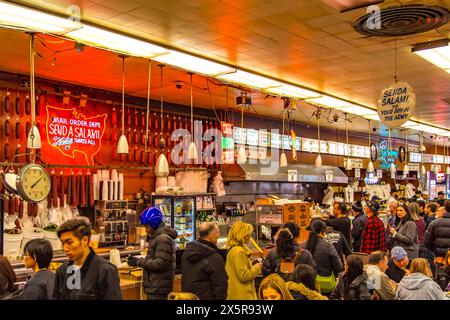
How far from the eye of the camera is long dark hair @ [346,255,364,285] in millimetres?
4551

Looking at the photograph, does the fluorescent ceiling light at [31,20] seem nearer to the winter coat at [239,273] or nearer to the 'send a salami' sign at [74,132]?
the winter coat at [239,273]

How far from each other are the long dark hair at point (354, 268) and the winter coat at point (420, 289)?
48cm

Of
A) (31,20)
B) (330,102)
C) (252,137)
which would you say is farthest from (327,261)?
(252,137)

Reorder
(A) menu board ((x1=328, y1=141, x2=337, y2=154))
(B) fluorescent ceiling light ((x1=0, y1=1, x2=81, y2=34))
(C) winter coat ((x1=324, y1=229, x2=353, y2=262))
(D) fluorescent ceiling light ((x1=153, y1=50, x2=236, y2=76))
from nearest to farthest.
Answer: (B) fluorescent ceiling light ((x1=0, y1=1, x2=81, y2=34)) → (D) fluorescent ceiling light ((x1=153, y1=50, x2=236, y2=76)) → (C) winter coat ((x1=324, y1=229, x2=353, y2=262)) → (A) menu board ((x1=328, y1=141, x2=337, y2=154))

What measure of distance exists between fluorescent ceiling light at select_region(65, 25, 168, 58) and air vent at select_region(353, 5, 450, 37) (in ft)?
8.57

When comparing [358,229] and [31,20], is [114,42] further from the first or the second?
[358,229]

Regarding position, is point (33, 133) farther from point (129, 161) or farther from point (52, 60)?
point (129, 161)

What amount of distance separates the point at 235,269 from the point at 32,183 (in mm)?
2776

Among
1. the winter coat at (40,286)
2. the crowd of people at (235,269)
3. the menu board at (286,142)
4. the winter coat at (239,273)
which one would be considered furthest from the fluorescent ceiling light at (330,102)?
the winter coat at (40,286)

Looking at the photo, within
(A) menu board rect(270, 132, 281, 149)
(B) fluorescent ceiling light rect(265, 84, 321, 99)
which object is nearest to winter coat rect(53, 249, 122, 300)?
(B) fluorescent ceiling light rect(265, 84, 321, 99)

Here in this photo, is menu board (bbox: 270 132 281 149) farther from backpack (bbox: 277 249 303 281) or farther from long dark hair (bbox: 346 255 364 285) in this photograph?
long dark hair (bbox: 346 255 364 285)

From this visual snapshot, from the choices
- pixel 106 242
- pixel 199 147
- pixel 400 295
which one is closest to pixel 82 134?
pixel 106 242
